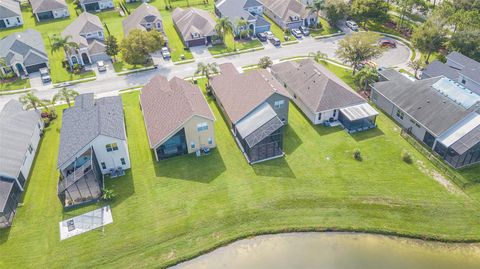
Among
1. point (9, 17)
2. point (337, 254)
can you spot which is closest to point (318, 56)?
point (337, 254)

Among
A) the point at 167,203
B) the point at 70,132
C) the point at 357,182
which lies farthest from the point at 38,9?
the point at 357,182

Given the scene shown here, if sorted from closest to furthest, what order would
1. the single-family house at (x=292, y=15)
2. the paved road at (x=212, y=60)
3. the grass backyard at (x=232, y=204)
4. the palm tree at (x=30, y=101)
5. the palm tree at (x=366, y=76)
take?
the grass backyard at (x=232, y=204) → the palm tree at (x=30, y=101) → the palm tree at (x=366, y=76) → the paved road at (x=212, y=60) → the single-family house at (x=292, y=15)

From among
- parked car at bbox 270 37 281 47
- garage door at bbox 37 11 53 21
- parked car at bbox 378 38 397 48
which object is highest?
garage door at bbox 37 11 53 21

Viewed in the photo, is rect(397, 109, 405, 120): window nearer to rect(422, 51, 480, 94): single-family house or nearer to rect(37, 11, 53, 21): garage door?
rect(422, 51, 480, 94): single-family house

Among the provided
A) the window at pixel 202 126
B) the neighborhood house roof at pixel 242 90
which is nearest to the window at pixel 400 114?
the neighborhood house roof at pixel 242 90

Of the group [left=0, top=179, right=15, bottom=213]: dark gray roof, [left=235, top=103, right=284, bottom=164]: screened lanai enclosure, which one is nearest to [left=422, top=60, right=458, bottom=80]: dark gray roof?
[left=235, top=103, right=284, bottom=164]: screened lanai enclosure

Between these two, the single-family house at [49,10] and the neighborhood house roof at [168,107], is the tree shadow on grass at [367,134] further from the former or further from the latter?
the single-family house at [49,10]
